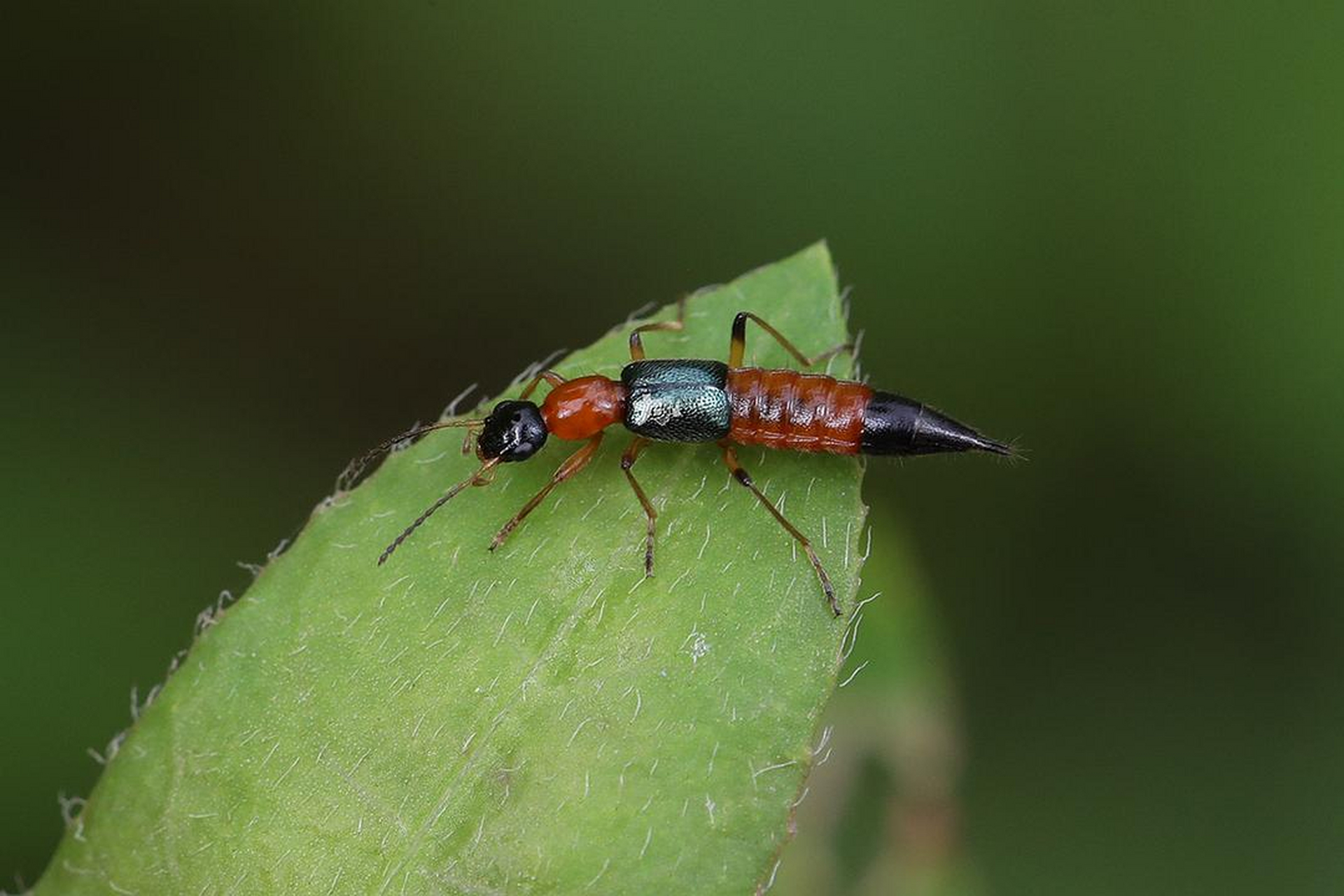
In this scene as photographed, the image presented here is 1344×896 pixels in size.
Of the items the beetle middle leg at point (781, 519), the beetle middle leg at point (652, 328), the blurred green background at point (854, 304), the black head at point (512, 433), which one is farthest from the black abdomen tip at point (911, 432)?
the black head at point (512, 433)

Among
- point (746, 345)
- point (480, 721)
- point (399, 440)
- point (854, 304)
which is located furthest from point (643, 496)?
point (854, 304)

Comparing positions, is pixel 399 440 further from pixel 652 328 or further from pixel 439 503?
pixel 652 328

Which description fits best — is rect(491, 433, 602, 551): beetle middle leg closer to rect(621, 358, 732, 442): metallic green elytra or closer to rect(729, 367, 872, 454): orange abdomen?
rect(621, 358, 732, 442): metallic green elytra

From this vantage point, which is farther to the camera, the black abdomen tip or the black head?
the black abdomen tip

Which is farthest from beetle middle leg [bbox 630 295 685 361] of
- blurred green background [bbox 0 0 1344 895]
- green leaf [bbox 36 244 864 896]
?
blurred green background [bbox 0 0 1344 895]

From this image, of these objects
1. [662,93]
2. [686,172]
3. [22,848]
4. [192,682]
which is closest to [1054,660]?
[686,172]

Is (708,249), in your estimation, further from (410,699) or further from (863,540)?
(410,699)
